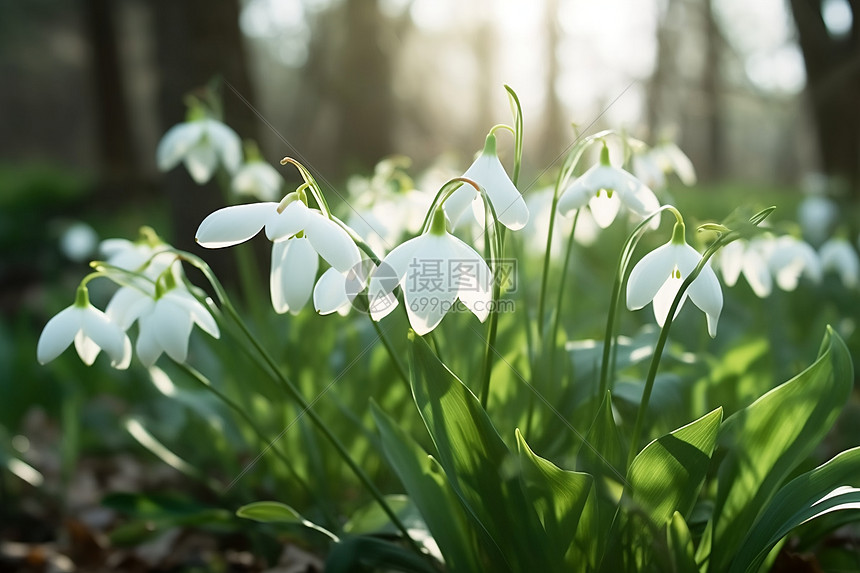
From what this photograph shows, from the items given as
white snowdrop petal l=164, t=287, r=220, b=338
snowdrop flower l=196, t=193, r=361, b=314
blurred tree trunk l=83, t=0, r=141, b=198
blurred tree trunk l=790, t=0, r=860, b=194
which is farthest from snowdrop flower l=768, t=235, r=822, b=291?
blurred tree trunk l=83, t=0, r=141, b=198

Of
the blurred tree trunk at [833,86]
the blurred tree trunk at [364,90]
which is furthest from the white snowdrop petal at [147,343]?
the blurred tree trunk at [364,90]

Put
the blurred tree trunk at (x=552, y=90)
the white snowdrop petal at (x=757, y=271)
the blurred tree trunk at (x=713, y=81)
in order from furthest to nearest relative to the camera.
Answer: the blurred tree trunk at (x=713, y=81) → the blurred tree trunk at (x=552, y=90) → the white snowdrop petal at (x=757, y=271)

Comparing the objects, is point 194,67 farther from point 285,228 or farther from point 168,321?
point 285,228

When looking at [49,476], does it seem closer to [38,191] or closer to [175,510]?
[175,510]

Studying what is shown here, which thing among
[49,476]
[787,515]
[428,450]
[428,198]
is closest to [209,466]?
[49,476]

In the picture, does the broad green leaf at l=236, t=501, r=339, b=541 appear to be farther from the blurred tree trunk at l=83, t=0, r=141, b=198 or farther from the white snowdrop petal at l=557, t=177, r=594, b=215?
the blurred tree trunk at l=83, t=0, r=141, b=198

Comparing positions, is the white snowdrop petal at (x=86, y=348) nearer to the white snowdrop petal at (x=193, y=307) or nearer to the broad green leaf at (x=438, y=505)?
the white snowdrop petal at (x=193, y=307)
